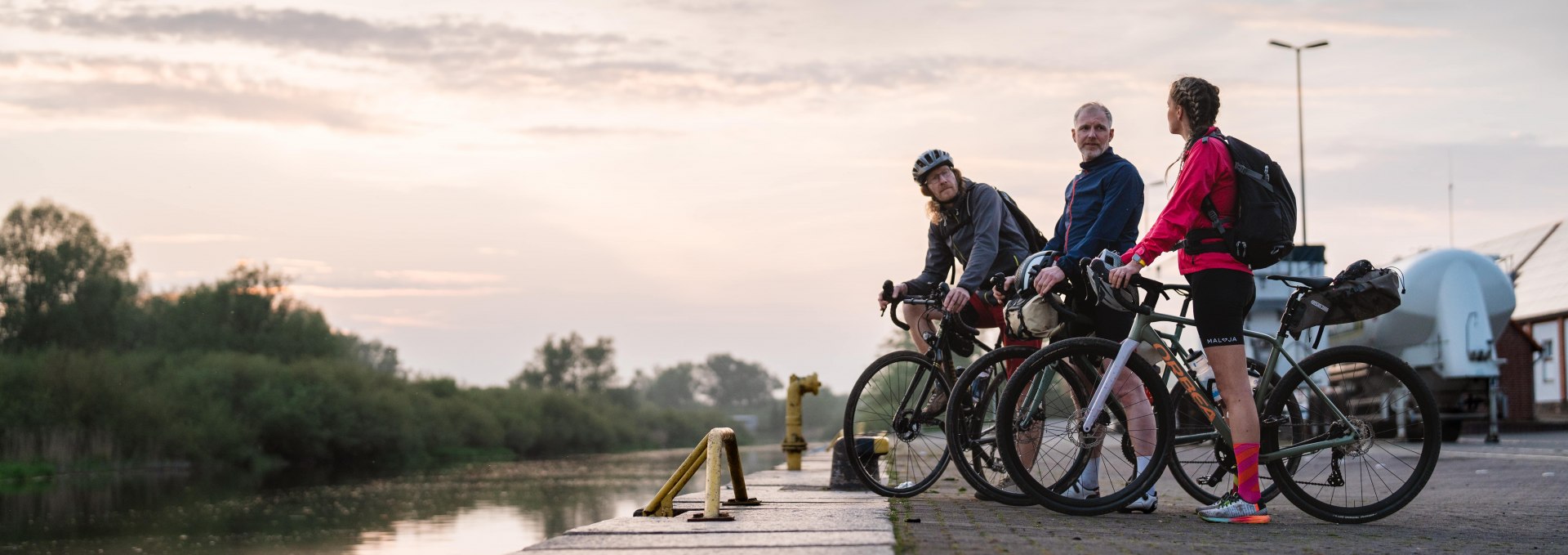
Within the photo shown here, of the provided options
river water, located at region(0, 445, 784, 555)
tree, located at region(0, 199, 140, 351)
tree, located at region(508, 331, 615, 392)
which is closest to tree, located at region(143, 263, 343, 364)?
tree, located at region(0, 199, 140, 351)

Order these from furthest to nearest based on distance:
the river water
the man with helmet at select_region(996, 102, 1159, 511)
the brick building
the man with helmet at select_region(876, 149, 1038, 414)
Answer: the brick building, the river water, the man with helmet at select_region(876, 149, 1038, 414), the man with helmet at select_region(996, 102, 1159, 511)

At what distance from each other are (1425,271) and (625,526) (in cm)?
2195

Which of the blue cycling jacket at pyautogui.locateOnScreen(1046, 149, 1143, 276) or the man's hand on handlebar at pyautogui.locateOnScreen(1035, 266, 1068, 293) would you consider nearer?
the man's hand on handlebar at pyautogui.locateOnScreen(1035, 266, 1068, 293)

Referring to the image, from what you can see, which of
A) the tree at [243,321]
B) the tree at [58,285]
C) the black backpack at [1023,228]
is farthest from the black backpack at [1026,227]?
the tree at [243,321]

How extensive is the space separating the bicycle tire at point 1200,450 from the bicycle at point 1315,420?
0.07 ft

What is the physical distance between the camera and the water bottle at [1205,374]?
614 centimetres

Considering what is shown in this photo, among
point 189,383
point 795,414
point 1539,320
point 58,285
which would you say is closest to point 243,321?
point 58,285

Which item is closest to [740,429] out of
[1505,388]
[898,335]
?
[898,335]

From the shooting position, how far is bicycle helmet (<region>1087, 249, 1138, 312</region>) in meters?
5.61

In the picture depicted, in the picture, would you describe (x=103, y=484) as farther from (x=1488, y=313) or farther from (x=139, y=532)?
(x=1488, y=313)

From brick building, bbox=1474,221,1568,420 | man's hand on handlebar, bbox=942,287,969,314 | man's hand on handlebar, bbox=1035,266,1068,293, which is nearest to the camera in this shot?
man's hand on handlebar, bbox=1035,266,1068,293

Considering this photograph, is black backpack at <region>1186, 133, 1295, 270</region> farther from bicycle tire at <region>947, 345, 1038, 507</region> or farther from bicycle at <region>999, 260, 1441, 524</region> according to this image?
bicycle tire at <region>947, 345, 1038, 507</region>

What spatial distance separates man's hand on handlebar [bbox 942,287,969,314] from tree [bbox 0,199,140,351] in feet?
211

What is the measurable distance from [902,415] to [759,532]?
182cm
